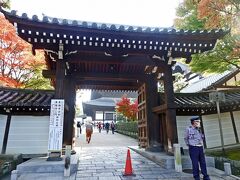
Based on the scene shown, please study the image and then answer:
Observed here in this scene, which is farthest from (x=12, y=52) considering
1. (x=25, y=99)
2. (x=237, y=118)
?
(x=237, y=118)

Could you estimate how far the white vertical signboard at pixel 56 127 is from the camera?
6758 mm

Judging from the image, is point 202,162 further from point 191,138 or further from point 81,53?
point 81,53

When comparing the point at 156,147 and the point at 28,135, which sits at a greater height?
the point at 28,135

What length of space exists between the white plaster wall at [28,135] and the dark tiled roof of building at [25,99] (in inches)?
22.4

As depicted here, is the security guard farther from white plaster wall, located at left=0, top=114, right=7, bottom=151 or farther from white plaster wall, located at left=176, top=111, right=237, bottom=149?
white plaster wall, located at left=0, top=114, right=7, bottom=151

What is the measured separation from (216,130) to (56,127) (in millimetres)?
7257

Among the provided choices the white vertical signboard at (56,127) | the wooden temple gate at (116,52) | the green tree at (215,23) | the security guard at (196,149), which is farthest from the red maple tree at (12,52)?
the security guard at (196,149)

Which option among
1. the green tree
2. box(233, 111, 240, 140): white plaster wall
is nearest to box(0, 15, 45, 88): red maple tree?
the green tree

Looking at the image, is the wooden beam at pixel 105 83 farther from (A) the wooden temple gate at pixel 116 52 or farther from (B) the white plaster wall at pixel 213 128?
(B) the white plaster wall at pixel 213 128

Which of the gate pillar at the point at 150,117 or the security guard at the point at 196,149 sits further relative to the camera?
the gate pillar at the point at 150,117

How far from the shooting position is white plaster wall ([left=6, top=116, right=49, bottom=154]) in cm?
855

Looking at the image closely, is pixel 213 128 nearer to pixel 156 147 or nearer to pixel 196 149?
pixel 156 147

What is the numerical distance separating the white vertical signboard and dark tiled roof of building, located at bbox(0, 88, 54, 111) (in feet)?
5.46

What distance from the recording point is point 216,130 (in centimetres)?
962
